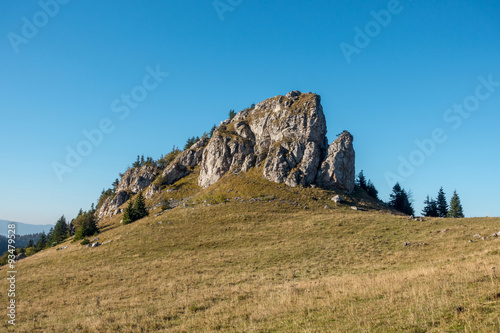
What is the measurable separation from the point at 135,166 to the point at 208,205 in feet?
314

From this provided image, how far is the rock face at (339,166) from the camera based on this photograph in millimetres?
88250

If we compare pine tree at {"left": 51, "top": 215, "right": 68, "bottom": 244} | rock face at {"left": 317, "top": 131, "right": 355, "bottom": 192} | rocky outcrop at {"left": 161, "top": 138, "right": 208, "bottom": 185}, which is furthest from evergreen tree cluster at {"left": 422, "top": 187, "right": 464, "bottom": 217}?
pine tree at {"left": 51, "top": 215, "right": 68, "bottom": 244}

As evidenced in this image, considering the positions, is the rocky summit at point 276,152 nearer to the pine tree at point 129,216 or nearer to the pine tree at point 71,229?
the pine tree at point 71,229

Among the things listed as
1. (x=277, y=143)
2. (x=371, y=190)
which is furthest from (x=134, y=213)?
(x=371, y=190)

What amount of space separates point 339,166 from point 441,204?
38738mm

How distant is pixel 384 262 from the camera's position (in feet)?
92.1

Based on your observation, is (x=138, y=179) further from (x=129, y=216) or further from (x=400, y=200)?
(x=400, y=200)

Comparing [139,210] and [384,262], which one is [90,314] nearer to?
[384,262]

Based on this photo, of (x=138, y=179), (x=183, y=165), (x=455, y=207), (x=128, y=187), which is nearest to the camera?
(x=455, y=207)

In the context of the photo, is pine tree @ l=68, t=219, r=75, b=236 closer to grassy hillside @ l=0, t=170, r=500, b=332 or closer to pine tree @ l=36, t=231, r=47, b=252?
pine tree @ l=36, t=231, r=47, b=252

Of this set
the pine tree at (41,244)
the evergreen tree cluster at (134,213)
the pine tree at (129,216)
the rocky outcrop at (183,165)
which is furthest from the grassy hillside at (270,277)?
the pine tree at (41,244)

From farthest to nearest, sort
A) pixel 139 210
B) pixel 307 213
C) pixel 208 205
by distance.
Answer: pixel 139 210 < pixel 208 205 < pixel 307 213

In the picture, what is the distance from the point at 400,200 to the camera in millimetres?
104250

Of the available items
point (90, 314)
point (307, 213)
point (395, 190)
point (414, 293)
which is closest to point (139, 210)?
point (307, 213)
